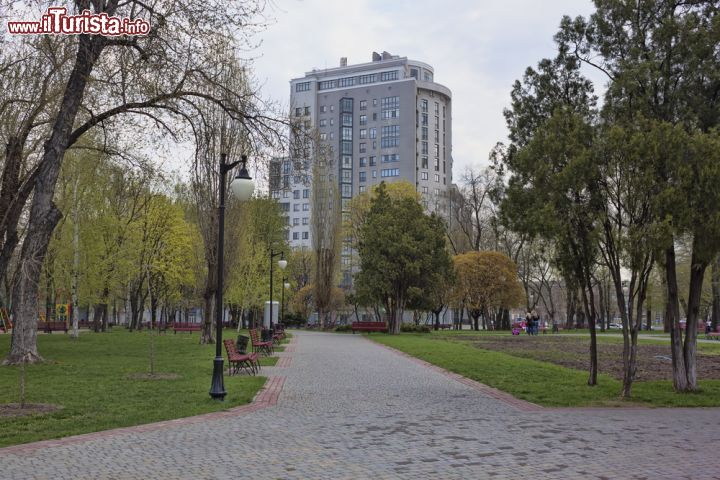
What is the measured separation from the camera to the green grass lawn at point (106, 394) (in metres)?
8.32

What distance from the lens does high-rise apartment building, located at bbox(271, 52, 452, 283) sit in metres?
95.9

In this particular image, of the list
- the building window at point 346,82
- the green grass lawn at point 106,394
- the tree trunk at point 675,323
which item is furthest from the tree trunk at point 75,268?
the building window at point 346,82

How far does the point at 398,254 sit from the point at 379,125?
58.2m

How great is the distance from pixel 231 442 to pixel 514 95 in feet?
34.8

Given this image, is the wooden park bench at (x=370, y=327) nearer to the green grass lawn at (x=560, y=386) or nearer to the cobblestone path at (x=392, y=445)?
the green grass lawn at (x=560, y=386)

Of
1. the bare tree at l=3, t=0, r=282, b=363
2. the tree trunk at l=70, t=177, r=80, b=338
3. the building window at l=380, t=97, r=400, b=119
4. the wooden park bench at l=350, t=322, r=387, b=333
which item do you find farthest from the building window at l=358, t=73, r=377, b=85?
the bare tree at l=3, t=0, r=282, b=363

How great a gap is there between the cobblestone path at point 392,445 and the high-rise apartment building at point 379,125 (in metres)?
83.9

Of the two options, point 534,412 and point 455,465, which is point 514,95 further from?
point 455,465

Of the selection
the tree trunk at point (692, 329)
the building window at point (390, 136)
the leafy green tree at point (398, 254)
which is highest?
the building window at point (390, 136)

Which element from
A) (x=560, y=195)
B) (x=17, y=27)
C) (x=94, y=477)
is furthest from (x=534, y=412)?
(x=17, y=27)

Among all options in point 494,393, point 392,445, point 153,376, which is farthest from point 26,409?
point 494,393

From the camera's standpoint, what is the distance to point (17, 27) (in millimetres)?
14695

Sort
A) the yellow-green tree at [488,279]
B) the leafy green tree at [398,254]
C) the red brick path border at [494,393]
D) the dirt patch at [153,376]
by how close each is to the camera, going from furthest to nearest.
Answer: the yellow-green tree at [488,279] < the leafy green tree at [398,254] < the dirt patch at [153,376] < the red brick path border at [494,393]

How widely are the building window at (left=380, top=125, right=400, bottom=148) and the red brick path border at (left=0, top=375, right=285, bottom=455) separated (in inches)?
3368
